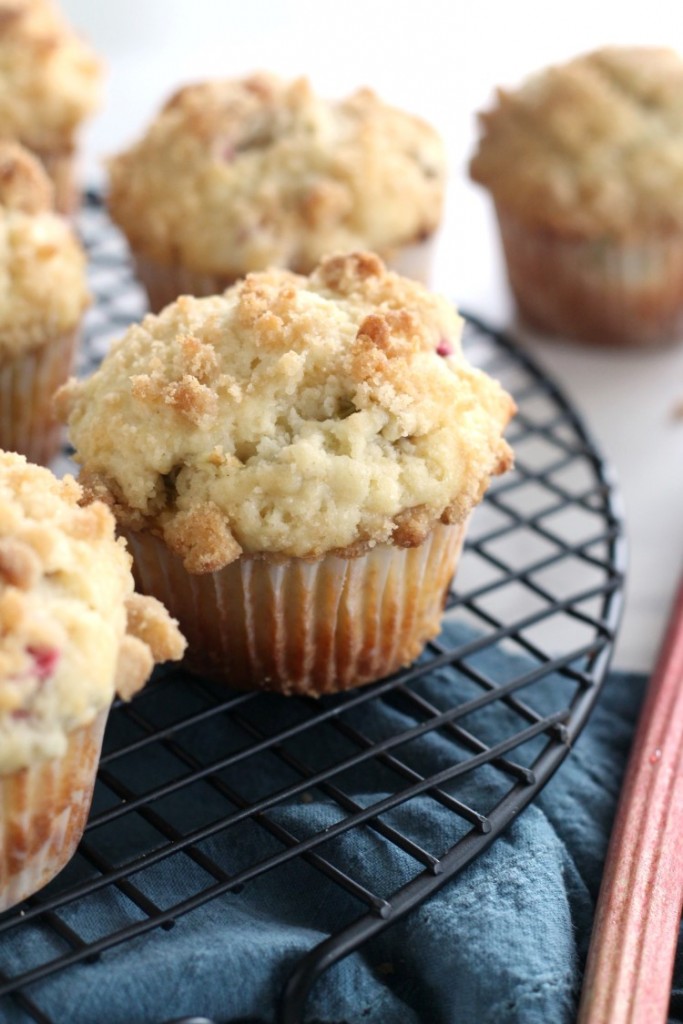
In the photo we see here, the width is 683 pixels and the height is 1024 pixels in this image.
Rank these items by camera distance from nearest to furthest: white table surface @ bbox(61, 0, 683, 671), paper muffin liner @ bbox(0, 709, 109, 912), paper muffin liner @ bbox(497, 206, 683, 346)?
paper muffin liner @ bbox(0, 709, 109, 912) → paper muffin liner @ bbox(497, 206, 683, 346) → white table surface @ bbox(61, 0, 683, 671)

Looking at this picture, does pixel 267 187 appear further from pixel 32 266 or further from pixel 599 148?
pixel 599 148

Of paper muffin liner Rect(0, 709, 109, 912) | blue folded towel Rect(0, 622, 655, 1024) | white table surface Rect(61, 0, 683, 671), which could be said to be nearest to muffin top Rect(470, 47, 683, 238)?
white table surface Rect(61, 0, 683, 671)

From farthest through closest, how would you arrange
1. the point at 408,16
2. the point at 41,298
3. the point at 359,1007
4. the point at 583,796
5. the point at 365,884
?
the point at 408,16
the point at 41,298
the point at 583,796
the point at 365,884
the point at 359,1007

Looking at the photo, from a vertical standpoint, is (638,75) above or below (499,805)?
above

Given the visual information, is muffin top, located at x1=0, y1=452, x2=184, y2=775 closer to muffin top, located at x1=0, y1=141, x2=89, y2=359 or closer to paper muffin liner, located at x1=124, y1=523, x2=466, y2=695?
paper muffin liner, located at x1=124, y1=523, x2=466, y2=695

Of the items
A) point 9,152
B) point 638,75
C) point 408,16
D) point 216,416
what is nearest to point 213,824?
point 216,416

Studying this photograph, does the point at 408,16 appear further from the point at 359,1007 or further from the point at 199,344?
the point at 359,1007
